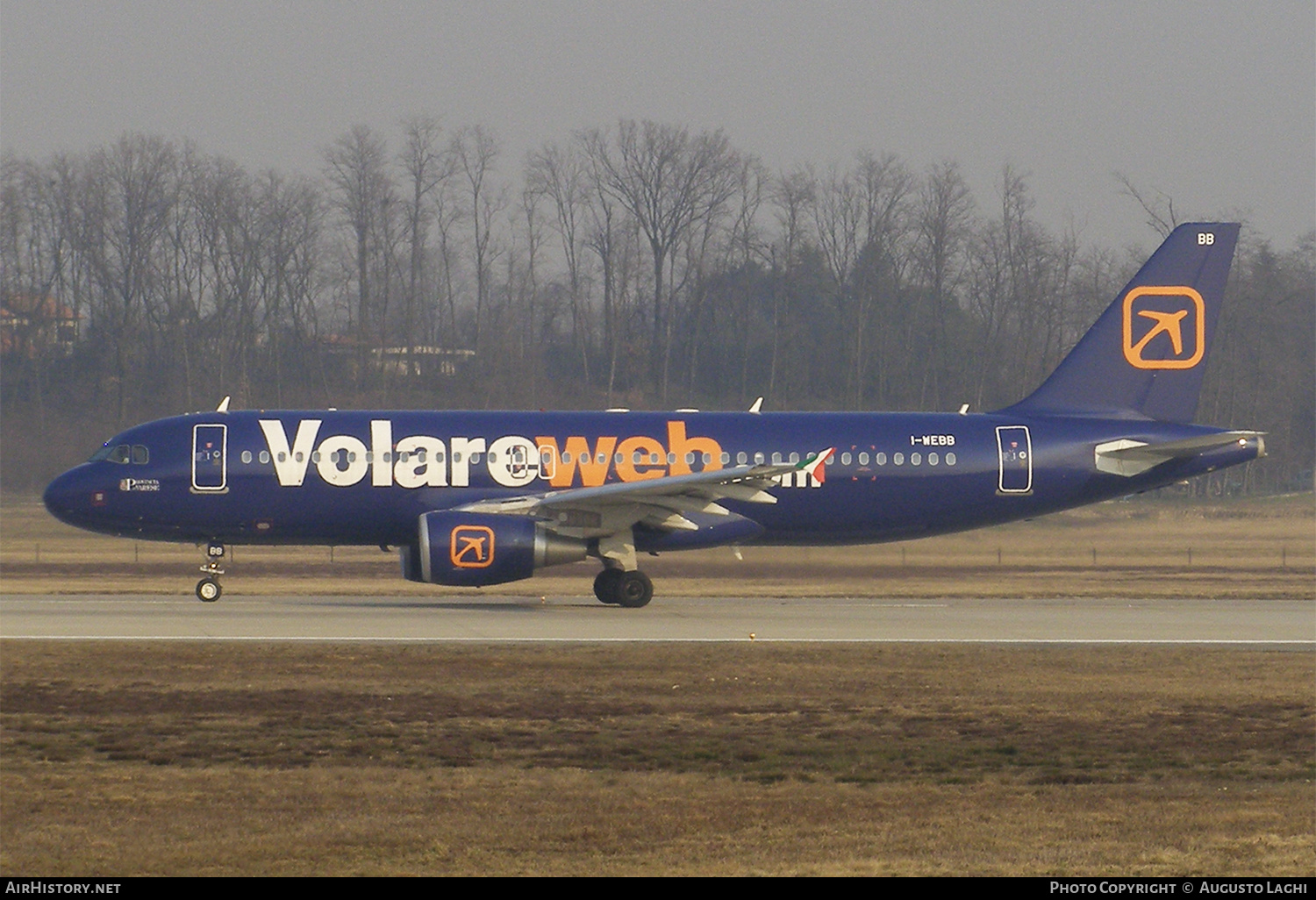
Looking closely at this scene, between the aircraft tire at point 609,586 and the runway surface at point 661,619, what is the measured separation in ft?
1.64

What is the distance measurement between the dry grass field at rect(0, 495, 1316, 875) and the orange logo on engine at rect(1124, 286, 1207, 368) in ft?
33.7

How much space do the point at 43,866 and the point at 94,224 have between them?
3009 inches

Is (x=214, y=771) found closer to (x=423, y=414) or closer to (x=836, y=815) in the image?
(x=836, y=815)

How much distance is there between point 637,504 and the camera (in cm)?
2870

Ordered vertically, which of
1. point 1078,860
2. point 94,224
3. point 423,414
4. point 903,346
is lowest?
point 1078,860

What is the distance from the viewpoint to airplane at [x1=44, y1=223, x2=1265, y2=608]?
1133 inches

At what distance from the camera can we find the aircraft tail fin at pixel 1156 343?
32.8 meters

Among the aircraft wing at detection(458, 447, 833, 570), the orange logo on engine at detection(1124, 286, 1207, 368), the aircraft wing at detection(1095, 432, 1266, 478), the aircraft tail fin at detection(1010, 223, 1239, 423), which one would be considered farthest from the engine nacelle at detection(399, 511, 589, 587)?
the orange logo on engine at detection(1124, 286, 1207, 368)

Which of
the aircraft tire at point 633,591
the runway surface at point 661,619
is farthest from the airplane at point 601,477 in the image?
the runway surface at point 661,619

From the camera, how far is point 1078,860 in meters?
11.1

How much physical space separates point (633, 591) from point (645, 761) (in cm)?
1486

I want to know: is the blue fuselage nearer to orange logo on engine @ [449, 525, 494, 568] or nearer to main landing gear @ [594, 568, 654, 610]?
main landing gear @ [594, 568, 654, 610]

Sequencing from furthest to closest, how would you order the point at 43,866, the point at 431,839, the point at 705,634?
the point at 705,634 → the point at 431,839 → the point at 43,866

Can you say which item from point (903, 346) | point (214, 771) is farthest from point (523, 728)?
point (903, 346)
